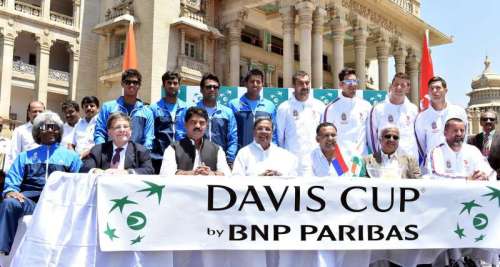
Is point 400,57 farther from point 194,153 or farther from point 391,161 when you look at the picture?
point 194,153

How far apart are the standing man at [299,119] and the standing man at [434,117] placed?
1502mm

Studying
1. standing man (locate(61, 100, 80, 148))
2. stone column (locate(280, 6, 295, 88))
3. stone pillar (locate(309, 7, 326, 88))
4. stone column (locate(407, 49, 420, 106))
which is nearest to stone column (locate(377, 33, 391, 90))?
stone column (locate(407, 49, 420, 106))

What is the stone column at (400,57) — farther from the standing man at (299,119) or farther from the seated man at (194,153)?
the seated man at (194,153)

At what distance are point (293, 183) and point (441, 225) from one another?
5.07ft

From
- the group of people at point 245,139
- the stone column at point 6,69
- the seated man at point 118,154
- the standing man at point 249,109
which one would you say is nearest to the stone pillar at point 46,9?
the stone column at point 6,69

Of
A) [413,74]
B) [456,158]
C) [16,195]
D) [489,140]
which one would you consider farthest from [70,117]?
[413,74]

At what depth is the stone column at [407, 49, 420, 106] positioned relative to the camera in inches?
1312

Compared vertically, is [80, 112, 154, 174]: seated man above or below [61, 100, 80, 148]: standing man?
below

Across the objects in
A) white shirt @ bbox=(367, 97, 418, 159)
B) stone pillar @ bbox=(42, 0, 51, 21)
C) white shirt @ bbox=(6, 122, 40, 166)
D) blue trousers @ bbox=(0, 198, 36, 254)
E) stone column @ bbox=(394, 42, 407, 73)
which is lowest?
blue trousers @ bbox=(0, 198, 36, 254)

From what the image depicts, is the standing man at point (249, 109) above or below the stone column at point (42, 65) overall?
below

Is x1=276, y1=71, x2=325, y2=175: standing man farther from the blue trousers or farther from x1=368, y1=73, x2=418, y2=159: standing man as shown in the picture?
the blue trousers

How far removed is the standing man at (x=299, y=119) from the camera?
721 centimetres

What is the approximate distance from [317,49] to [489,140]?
16.8m

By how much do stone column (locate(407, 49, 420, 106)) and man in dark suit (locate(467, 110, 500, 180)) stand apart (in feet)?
82.0
